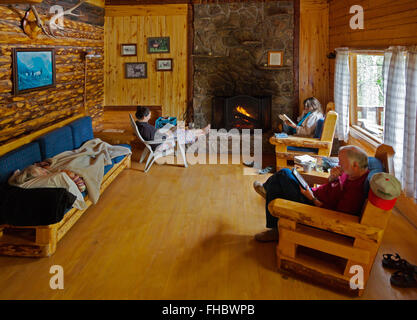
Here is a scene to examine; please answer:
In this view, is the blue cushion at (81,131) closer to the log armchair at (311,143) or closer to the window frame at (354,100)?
the log armchair at (311,143)

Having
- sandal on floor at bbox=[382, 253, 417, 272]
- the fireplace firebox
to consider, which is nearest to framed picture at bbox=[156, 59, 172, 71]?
Answer: the fireplace firebox

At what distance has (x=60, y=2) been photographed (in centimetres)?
516

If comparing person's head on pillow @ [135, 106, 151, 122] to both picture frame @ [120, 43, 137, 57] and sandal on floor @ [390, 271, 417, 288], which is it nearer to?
picture frame @ [120, 43, 137, 57]

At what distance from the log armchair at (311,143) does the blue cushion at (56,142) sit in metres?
2.77

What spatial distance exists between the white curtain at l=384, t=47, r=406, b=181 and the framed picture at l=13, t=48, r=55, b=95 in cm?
395

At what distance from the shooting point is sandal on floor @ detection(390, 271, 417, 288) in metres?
2.79

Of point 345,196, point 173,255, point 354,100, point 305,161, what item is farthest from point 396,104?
point 173,255

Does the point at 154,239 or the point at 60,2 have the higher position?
the point at 60,2

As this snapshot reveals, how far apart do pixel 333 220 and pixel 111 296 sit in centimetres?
168

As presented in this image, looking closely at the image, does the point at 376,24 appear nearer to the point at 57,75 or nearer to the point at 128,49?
the point at 57,75

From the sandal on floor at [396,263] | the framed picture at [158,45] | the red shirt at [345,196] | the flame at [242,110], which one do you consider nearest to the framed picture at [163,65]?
the framed picture at [158,45]

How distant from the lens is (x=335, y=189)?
119 inches
